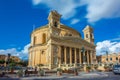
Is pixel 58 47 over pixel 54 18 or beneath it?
beneath

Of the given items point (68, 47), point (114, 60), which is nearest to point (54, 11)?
point (68, 47)

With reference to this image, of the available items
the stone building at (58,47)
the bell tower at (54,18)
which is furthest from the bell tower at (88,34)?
the bell tower at (54,18)

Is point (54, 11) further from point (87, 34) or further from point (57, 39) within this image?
point (87, 34)

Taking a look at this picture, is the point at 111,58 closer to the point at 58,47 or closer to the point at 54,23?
the point at 58,47

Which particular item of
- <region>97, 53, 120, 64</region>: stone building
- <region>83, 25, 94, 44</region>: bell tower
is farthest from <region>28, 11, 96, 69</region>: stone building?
<region>97, 53, 120, 64</region>: stone building

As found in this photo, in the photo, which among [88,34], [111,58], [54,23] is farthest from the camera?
[111,58]

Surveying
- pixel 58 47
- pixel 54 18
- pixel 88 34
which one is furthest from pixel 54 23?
pixel 88 34

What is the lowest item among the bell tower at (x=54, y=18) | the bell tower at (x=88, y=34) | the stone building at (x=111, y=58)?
the stone building at (x=111, y=58)

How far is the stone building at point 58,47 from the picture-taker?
176 ft

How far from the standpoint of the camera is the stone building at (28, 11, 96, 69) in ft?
176

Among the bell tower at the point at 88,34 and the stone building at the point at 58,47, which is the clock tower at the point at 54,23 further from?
the bell tower at the point at 88,34

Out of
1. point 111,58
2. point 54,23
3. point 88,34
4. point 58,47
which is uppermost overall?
point 54,23

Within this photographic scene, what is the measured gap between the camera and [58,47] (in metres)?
55.7

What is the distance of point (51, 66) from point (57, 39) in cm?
949
